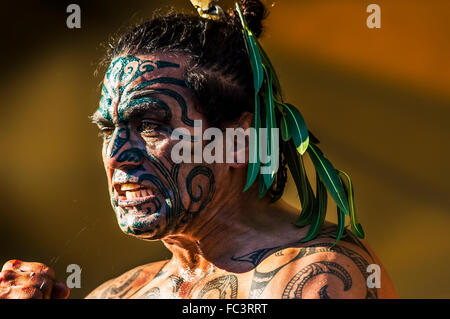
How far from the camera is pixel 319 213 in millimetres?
2539

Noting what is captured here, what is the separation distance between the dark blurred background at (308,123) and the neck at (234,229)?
171 centimetres

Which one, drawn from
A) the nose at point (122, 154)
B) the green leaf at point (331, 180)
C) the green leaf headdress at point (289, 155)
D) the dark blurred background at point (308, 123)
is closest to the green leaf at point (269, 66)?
the green leaf headdress at point (289, 155)

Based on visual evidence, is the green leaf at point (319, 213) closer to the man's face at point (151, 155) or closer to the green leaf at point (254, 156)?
the green leaf at point (254, 156)

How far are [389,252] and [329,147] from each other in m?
0.66

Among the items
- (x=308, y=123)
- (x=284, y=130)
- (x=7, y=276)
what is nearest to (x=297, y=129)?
(x=284, y=130)

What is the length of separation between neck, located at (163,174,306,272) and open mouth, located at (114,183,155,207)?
0.18 m

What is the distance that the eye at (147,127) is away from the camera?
2480 mm

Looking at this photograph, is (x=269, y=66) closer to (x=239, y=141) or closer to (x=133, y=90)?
(x=239, y=141)

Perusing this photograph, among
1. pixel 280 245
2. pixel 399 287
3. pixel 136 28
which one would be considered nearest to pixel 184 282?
pixel 280 245

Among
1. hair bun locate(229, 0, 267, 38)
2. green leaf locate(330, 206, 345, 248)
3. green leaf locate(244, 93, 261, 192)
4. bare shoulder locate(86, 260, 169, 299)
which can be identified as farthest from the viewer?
bare shoulder locate(86, 260, 169, 299)

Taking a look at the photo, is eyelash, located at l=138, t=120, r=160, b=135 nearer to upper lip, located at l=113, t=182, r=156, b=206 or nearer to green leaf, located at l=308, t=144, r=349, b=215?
upper lip, located at l=113, t=182, r=156, b=206

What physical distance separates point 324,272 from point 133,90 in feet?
2.68

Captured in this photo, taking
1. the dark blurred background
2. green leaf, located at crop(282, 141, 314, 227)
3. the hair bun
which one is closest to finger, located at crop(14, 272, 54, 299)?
green leaf, located at crop(282, 141, 314, 227)

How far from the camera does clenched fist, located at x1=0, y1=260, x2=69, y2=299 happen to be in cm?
250
